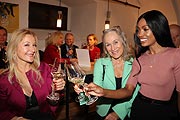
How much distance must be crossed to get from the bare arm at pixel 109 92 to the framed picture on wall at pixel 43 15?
4.67m

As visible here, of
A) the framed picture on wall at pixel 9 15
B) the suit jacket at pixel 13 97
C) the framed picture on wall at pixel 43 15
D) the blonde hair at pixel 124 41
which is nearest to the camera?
the suit jacket at pixel 13 97

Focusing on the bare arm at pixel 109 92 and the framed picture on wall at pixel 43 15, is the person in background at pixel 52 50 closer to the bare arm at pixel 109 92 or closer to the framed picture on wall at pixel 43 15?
the framed picture on wall at pixel 43 15

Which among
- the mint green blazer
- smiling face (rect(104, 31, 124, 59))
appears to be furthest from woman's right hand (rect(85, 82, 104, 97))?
smiling face (rect(104, 31, 124, 59))

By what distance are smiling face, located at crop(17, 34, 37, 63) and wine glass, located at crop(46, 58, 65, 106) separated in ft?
0.72

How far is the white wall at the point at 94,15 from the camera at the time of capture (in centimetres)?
595

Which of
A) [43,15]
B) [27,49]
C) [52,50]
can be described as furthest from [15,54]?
[43,15]

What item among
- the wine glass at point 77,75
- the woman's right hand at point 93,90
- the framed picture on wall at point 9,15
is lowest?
the woman's right hand at point 93,90

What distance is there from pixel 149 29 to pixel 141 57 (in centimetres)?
24

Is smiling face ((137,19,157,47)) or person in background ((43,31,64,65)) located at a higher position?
smiling face ((137,19,157,47))

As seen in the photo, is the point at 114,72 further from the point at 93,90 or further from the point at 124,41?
the point at 93,90

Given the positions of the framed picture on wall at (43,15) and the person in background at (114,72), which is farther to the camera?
the framed picture on wall at (43,15)

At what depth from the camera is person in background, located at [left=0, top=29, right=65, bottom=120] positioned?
1.60 metres

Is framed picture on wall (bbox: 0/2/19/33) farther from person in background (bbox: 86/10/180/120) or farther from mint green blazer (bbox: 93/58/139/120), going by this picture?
person in background (bbox: 86/10/180/120)

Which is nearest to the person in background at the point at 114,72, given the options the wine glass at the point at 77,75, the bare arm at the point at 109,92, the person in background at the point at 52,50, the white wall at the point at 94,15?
the bare arm at the point at 109,92
